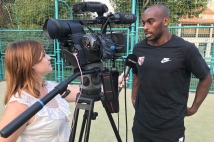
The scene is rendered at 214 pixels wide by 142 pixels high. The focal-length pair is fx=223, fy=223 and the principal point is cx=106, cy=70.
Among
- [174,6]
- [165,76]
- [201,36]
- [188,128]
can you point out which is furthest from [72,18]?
[165,76]

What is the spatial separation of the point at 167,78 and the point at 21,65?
0.89 m

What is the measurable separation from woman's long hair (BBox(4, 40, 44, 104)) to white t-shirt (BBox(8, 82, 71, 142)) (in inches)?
2.0

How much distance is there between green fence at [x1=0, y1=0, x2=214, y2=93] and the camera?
462cm

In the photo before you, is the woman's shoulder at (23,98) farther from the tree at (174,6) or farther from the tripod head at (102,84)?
the tree at (174,6)

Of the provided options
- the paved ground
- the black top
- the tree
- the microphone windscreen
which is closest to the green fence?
the tree

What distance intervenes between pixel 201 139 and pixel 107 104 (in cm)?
214

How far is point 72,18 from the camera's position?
204 inches

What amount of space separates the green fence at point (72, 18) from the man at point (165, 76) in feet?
7.96

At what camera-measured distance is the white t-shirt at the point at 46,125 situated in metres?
1.22

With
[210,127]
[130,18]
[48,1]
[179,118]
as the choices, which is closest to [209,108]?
[210,127]

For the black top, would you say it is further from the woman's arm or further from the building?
the building

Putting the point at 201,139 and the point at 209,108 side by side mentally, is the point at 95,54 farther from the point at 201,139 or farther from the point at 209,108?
the point at 209,108

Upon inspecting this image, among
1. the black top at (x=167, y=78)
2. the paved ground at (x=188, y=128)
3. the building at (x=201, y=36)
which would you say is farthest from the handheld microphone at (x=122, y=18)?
the building at (x=201, y=36)

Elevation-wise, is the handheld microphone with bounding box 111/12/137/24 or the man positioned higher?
the handheld microphone with bounding box 111/12/137/24
